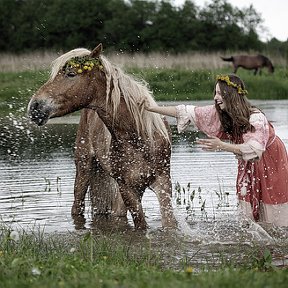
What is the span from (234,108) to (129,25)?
42015 millimetres

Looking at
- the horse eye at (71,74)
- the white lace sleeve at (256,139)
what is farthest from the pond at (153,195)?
the horse eye at (71,74)

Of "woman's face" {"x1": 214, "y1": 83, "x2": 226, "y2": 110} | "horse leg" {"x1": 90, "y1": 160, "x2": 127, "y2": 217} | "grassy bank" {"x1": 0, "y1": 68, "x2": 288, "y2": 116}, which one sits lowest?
"grassy bank" {"x1": 0, "y1": 68, "x2": 288, "y2": 116}

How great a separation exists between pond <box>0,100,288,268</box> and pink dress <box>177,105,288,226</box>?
0.64 feet

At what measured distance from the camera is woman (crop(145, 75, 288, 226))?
8750mm

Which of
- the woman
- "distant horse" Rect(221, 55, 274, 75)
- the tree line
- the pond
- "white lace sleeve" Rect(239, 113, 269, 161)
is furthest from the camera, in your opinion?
the tree line

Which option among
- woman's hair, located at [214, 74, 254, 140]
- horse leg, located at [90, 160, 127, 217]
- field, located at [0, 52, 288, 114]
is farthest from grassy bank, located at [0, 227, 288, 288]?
field, located at [0, 52, 288, 114]

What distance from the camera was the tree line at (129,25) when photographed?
1969 inches

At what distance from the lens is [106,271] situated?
20.9 feet

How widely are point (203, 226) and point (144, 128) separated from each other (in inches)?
62.5

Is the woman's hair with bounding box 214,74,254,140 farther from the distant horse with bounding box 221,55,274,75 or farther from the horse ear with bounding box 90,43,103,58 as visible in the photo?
the distant horse with bounding box 221,55,274,75

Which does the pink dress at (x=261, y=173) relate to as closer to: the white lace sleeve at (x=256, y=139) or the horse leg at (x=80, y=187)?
the white lace sleeve at (x=256, y=139)

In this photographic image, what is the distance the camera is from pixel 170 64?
34.0m

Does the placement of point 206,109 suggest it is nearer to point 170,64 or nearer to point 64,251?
point 64,251

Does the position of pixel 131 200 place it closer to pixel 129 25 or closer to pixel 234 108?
pixel 234 108
